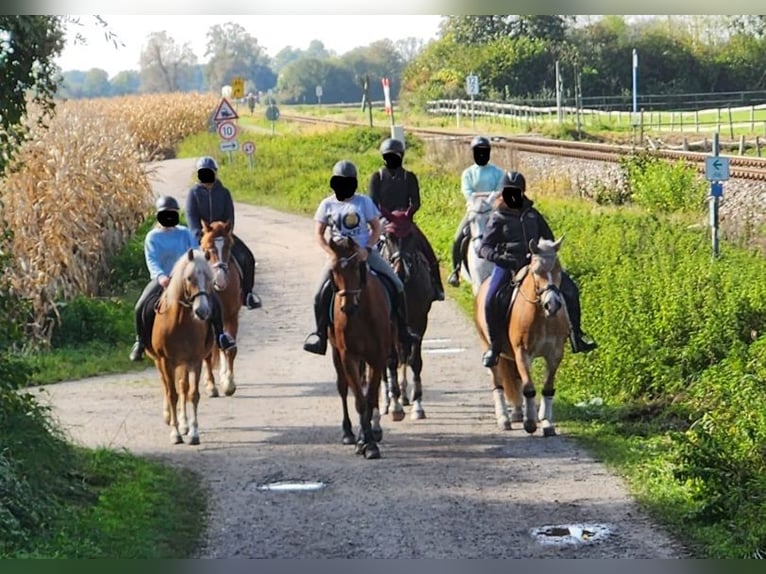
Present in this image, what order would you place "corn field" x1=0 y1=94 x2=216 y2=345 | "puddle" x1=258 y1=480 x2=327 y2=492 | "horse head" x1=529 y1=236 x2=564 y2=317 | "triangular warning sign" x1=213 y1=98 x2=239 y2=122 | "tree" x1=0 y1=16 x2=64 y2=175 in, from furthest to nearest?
1. "corn field" x1=0 y1=94 x2=216 y2=345
2. "triangular warning sign" x1=213 y1=98 x2=239 y2=122
3. "horse head" x1=529 y1=236 x2=564 y2=317
4. "puddle" x1=258 y1=480 x2=327 y2=492
5. "tree" x1=0 y1=16 x2=64 y2=175

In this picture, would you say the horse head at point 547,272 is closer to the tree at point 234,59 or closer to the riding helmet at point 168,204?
the tree at point 234,59

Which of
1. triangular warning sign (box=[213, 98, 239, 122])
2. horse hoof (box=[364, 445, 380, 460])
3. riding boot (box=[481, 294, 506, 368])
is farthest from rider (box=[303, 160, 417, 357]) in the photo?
triangular warning sign (box=[213, 98, 239, 122])

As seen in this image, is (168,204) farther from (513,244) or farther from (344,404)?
(513,244)

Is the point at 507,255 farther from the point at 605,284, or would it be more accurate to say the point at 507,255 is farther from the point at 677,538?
the point at 677,538

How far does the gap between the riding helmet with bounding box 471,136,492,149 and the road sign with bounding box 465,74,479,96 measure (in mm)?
303

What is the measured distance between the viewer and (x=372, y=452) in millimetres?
9039

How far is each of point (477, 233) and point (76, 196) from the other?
3.85 meters

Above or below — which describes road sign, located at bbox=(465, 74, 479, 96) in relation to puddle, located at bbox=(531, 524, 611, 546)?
above

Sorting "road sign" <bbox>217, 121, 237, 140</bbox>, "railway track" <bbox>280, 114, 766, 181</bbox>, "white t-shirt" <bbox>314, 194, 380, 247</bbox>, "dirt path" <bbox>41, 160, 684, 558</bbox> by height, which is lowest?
"dirt path" <bbox>41, 160, 684, 558</bbox>

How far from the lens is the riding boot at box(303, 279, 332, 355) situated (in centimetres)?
884

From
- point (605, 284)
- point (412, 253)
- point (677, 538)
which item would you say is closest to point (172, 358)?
point (412, 253)

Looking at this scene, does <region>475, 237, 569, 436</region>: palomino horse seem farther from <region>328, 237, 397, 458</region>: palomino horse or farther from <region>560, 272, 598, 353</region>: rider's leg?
<region>328, 237, 397, 458</region>: palomino horse

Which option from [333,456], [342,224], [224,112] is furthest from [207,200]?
[333,456]

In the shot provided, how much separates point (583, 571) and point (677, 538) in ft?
1.85
